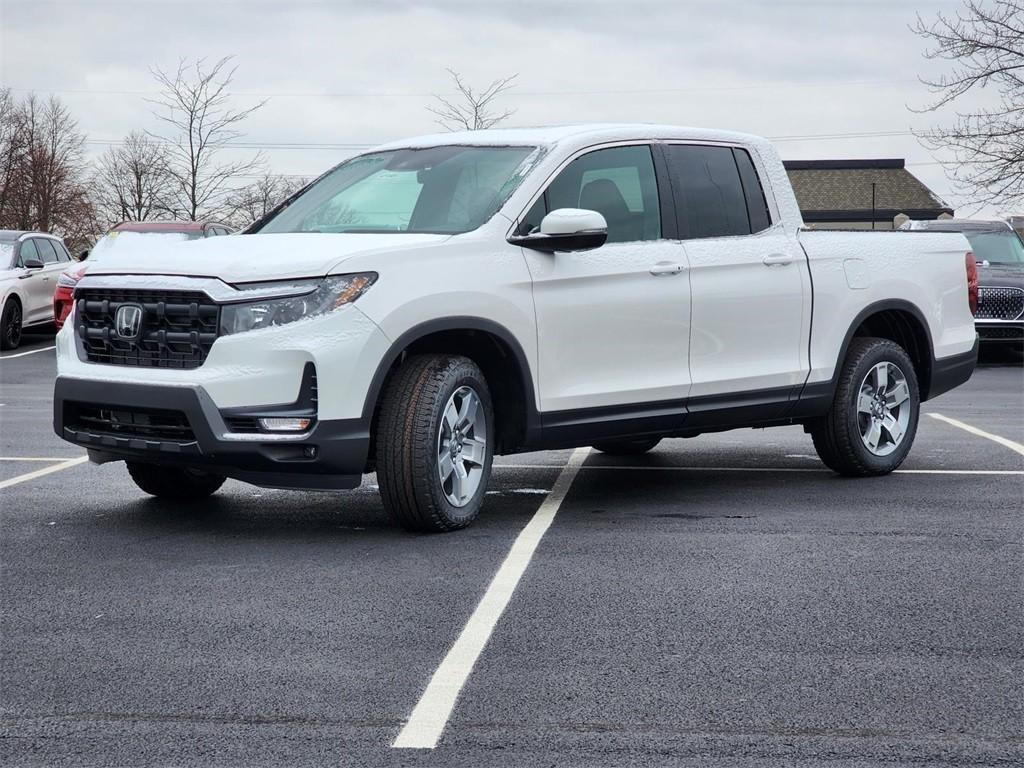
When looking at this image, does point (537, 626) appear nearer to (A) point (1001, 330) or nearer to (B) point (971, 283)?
(B) point (971, 283)

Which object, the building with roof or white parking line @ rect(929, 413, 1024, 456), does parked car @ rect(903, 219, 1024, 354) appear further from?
the building with roof

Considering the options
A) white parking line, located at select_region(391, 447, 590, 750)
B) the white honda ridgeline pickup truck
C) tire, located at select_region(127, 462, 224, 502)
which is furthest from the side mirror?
tire, located at select_region(127, 462, 224, 502)

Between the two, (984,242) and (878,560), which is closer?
(878,560)

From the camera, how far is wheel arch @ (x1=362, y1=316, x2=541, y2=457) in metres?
6.74

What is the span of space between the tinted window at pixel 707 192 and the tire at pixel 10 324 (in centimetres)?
1506

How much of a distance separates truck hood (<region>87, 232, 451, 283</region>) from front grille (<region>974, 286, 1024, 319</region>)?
1541cm

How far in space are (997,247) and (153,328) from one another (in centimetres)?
1759

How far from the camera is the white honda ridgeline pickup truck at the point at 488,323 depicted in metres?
6.55

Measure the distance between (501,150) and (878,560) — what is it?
2882mm

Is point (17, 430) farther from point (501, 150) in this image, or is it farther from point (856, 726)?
point (856, 726)

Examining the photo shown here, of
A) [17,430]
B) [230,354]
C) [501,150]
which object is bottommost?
[17,430]

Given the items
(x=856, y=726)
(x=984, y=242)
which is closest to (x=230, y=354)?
(x=856, y=726)

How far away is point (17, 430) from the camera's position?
1162cm

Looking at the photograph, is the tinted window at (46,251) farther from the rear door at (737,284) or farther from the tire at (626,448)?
the rear door at (737,284)
